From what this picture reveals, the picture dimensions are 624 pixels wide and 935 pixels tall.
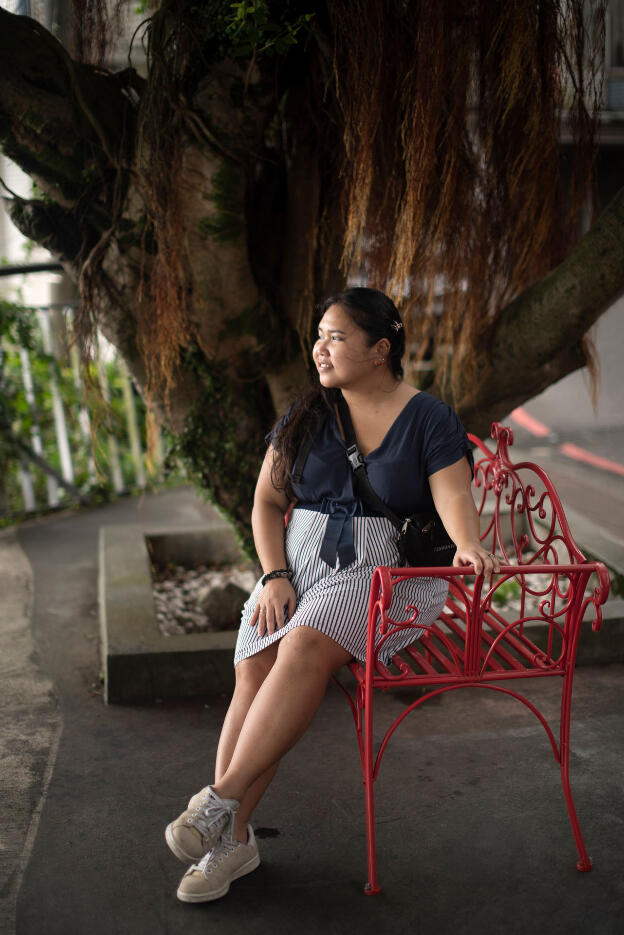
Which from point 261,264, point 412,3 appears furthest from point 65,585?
point 412,3

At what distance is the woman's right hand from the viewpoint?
2.63 m

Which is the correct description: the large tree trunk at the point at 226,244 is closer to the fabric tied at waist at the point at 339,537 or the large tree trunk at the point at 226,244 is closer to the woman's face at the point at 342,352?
the woman's face at the point at 342,352

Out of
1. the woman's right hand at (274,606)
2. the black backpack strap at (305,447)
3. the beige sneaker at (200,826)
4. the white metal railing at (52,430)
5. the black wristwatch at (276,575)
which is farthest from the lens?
the white metal railing at (52,430)

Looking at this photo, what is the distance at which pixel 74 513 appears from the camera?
699 cm

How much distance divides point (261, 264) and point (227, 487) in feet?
3.49

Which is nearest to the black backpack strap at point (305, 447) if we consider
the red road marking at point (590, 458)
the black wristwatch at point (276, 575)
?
the black wristwatch at point (276, 575)

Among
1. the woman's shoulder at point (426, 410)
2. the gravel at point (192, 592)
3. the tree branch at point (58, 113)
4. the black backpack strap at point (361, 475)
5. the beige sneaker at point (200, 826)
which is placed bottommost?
the gravel at point (192, 592)

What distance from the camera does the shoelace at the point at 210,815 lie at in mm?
2242

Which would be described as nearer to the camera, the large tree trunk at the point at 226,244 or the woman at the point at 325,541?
the woman at the point at 325,541

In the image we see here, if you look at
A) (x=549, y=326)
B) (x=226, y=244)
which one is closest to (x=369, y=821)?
(x=549, y=326)

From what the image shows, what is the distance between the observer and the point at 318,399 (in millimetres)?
2908

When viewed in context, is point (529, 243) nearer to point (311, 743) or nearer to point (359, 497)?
point (359, 497)

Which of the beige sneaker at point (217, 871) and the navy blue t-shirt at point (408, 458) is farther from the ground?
the navy blue t-shirt at point (408, 458)

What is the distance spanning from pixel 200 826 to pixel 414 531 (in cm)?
104
